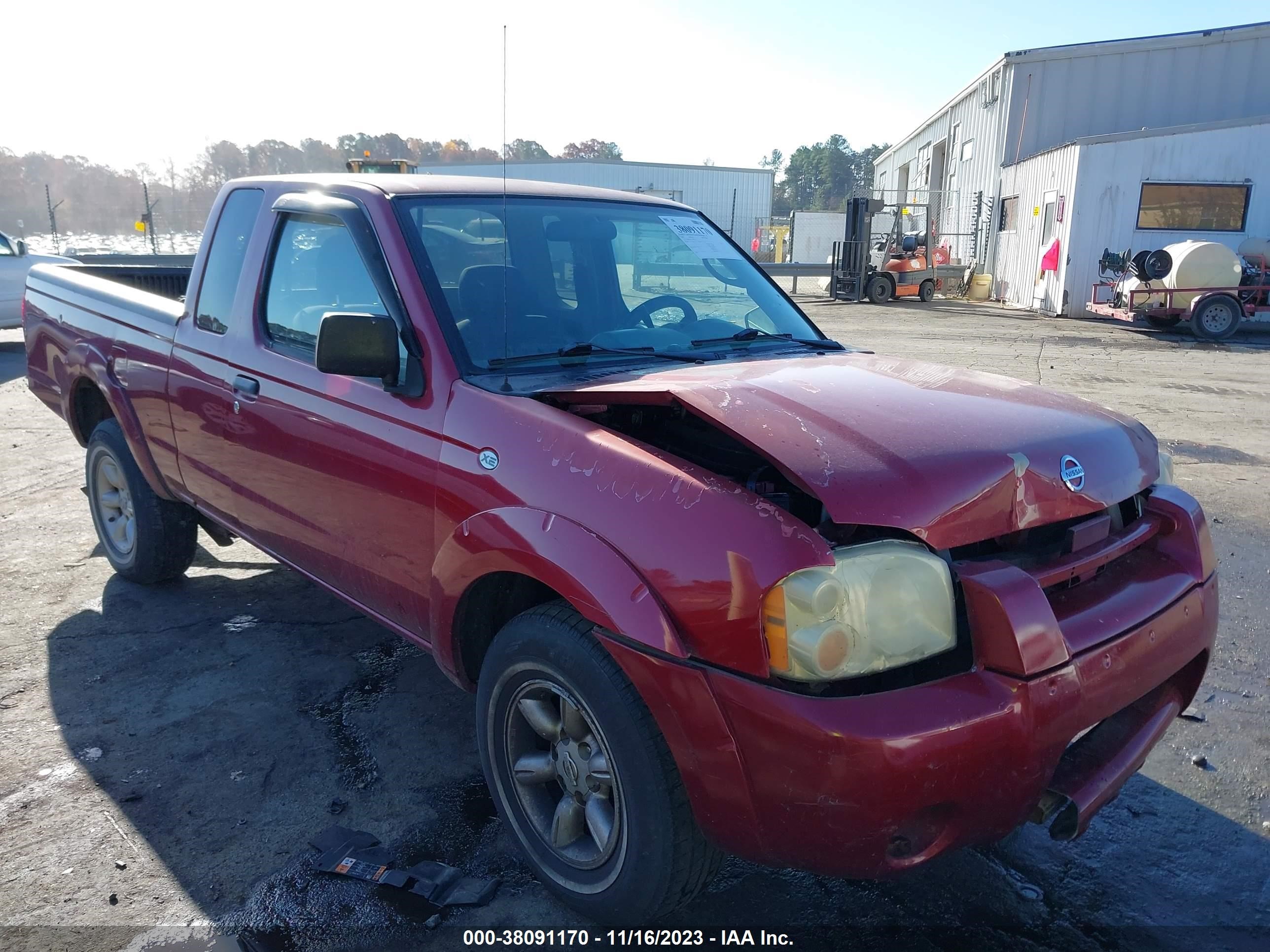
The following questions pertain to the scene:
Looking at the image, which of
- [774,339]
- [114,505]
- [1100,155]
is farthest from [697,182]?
[774,339]

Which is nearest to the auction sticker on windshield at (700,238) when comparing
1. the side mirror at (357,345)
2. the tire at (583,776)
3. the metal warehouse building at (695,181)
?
the side mirror at (357,345)

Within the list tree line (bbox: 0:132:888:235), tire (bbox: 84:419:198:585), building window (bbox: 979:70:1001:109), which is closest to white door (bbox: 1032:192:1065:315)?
building window (bbox: 979:70:1001:109)

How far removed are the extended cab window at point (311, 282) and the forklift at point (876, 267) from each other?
72.0ft

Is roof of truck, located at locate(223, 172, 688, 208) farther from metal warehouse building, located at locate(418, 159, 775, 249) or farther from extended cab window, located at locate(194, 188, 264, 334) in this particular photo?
metal warehouse building, located at locate(418, 159, 775, 249)

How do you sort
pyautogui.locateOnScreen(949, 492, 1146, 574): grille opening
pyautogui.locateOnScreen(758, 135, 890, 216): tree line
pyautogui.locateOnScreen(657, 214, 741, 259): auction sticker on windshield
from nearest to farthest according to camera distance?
pyautogui.locateOnScreen(949, 492, 1146, 574): grille opening, pyautogui.locateOnScreen(657, 214, 741, 259): auction sticker on windshield, pyautogui.locateOnScreen(758, 135, 890, 216): tree line

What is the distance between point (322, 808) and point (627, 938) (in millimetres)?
1139

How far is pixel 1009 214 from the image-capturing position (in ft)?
80.3

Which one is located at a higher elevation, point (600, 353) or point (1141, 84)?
point (1141, 84)

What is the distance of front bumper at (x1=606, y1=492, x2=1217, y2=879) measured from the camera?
1.84m

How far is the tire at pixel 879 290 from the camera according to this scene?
2388 centimetres

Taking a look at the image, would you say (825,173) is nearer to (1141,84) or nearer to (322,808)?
(1141,84)

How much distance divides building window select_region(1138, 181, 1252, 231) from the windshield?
1922 centimetres

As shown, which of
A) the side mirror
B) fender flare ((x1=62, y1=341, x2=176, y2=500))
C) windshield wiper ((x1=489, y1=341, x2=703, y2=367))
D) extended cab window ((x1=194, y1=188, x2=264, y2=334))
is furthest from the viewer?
fender flare ((x1=62, y1=341, x2=176, y2=500))

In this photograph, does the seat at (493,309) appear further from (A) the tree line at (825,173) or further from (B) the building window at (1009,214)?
(A) the tree line at (825,173)
